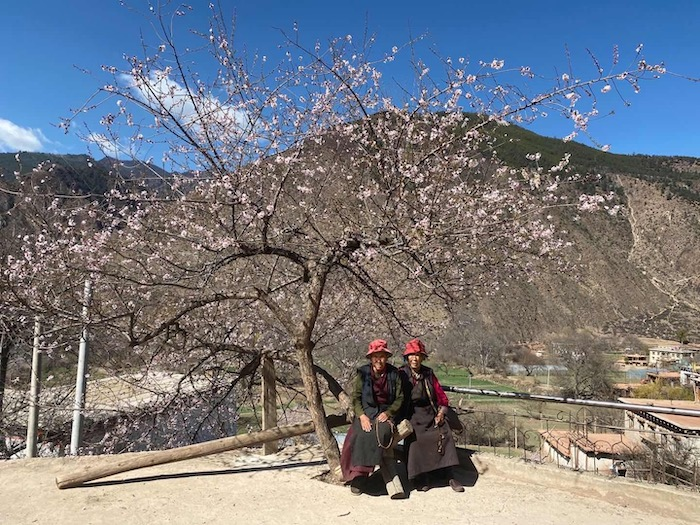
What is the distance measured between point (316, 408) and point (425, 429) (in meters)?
1.06

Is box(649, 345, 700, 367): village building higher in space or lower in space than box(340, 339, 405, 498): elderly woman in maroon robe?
lower

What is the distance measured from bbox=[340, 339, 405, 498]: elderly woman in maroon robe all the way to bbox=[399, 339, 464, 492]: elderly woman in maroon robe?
0.16m

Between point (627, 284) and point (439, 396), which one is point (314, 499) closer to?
point (439, 396)

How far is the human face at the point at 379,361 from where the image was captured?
4.64 m

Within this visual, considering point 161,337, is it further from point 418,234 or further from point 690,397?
point 690,397

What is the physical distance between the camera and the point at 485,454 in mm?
5320

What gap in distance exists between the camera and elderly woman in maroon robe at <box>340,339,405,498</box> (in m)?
4.46

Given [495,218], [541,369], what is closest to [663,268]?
[541,369]

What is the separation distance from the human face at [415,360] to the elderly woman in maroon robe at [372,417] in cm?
17

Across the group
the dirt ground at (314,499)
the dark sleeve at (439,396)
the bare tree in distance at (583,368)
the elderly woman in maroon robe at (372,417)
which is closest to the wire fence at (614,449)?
the dirt ground at (314,499)

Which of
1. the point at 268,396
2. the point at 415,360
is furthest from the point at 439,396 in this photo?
the point at 268,396

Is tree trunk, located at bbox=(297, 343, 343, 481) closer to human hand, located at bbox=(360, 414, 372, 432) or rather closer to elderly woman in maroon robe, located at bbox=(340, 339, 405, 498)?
elderly woman in maroon robe, located at bbox=(340, 339, 405, 498)

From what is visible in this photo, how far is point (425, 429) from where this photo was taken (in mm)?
4684

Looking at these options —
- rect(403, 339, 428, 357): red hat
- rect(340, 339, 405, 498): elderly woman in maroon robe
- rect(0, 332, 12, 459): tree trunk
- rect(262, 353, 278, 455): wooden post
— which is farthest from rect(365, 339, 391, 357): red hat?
rect(0, 332, 12, 459): tree trunk
